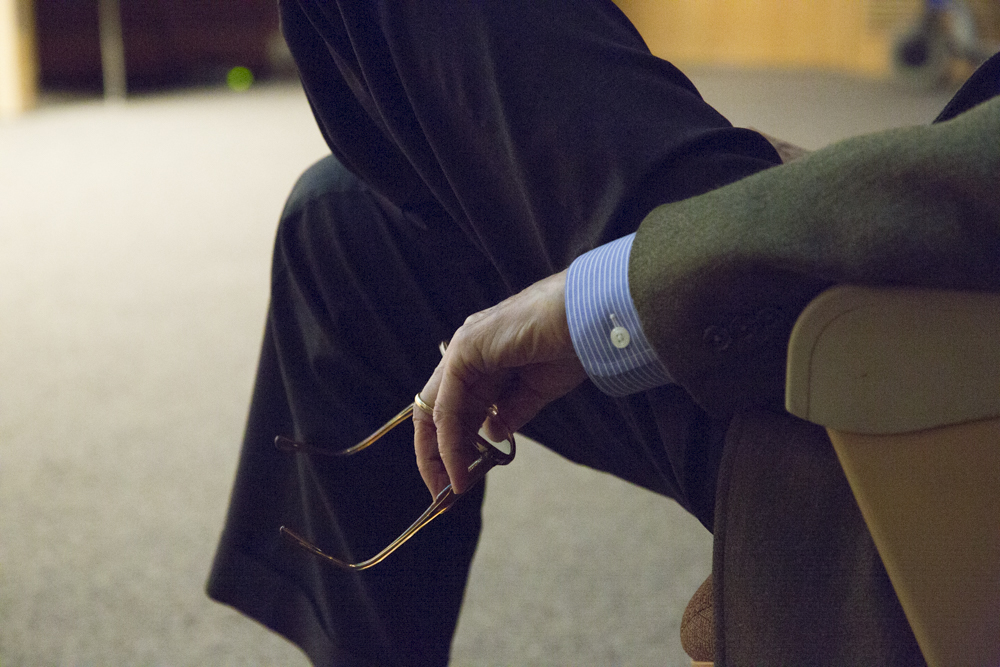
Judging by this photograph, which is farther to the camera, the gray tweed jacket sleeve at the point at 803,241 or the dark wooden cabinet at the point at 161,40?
the dark wooden cabinet at the point at 161,40

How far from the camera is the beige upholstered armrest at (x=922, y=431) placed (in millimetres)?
324

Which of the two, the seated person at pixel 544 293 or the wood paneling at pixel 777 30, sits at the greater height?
the seated person at pixel 544 293

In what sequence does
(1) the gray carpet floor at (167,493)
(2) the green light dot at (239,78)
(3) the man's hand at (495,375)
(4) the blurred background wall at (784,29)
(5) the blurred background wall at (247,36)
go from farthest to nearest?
(4) the blurred background wall at (784,29), (2) the green light dot at (239,78), (5) the blurred background wall at (247,36), (1) the gray carpet floor at (167,493), (3) the man's hand at (495,375)

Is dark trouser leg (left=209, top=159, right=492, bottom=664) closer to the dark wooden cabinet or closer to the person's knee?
the person's knee

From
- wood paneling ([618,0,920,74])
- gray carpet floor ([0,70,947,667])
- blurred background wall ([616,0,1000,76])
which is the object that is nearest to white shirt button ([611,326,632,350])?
gray carpet floor ([0,70,947,667])

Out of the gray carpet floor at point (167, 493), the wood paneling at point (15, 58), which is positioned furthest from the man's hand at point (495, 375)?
the wood paneling at point (15, 58)

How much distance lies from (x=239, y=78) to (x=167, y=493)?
4889 mm

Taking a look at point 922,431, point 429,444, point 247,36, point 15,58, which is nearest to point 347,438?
point 429,444

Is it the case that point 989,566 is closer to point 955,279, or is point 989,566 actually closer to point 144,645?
point 955,279

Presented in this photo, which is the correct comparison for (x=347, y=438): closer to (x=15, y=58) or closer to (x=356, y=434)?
(x=356, y=434)

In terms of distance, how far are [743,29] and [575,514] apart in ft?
21.0

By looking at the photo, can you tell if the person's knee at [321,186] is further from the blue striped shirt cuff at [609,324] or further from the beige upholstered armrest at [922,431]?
the beige upholstered armrest at [922,431]

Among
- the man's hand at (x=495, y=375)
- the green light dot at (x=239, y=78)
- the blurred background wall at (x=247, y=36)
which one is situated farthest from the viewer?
the green light dot at (x=239, y=78)

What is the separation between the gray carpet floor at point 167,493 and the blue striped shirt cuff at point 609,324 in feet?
1.73
